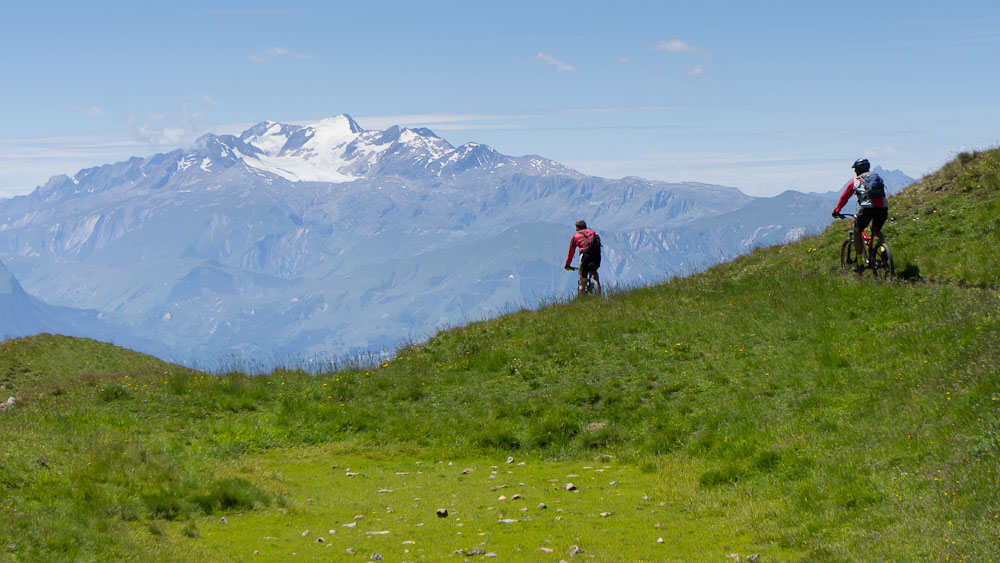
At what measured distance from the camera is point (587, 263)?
28.5 meters

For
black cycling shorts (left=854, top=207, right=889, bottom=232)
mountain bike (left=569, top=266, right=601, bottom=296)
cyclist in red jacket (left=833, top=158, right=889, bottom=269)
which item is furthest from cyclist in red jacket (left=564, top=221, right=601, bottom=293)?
black cycling shorts (left=854, top=207, right=889, bottom=232)

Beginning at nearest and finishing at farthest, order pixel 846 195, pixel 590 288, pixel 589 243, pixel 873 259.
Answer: pixel 846 195 < pixel 873 259 < pixel 589 243 < pixel 590 288

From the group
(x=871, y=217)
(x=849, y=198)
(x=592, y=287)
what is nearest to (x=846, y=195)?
(x=849, y=198)

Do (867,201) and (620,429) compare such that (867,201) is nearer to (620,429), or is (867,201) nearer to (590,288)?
(590,288)

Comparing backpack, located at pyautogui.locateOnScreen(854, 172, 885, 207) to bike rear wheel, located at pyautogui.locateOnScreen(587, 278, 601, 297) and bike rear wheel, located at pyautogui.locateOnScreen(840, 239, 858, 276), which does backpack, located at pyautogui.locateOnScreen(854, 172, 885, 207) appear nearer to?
bike rear wheel, located at pyautogui.locateOnScreen(840, 239, 858, 276)

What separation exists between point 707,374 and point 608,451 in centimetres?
389

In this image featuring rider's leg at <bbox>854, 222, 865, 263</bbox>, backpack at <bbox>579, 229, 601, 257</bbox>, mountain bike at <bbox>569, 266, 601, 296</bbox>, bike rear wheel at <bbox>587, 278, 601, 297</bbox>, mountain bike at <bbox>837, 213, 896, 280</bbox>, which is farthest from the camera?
bike rear wheel at <bbox>587, 278, 601, 297</bbox>

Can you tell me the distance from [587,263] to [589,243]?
32.8 inches

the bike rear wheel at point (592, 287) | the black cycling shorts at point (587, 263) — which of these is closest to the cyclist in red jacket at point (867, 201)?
the black cycling shorts at point (587, 263)

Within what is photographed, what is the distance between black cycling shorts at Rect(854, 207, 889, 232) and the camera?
2355 centimetres

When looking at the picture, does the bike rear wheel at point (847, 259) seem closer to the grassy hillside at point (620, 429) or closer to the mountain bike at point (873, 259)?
the mountain bike at point (873, 259)

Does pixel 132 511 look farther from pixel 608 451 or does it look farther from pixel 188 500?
pixel 608 451

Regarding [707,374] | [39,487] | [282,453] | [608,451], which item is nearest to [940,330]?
[707,374]

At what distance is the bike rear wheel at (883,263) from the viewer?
75.5ft
